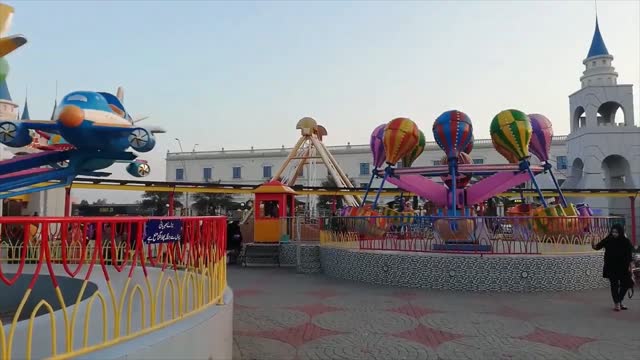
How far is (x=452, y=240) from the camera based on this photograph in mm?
11094

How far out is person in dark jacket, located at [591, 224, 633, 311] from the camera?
26.2 feet

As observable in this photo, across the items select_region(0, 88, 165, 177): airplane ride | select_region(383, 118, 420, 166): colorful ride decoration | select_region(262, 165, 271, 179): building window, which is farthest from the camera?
select_region(262, 165, 271, 179): building window

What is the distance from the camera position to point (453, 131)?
14.2 metres

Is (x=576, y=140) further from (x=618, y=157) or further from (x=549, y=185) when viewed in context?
(x=549, y=185)

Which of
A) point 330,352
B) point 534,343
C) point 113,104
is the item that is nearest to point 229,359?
point 330,352

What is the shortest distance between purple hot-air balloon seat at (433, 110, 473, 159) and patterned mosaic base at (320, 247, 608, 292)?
16.6ft

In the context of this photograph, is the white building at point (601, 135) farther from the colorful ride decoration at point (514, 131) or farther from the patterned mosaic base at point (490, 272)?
the patterned mosaic base at point (490, 272)

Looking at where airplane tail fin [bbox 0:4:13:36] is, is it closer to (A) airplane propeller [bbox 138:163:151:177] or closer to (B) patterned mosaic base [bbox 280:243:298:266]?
(A) airplane propeller [bbox 138:163:151:177]

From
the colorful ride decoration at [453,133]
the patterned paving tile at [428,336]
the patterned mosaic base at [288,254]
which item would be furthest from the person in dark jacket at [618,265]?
the patterned mosaic base at [288,254]

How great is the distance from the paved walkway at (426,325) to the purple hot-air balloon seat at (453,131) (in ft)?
19.5

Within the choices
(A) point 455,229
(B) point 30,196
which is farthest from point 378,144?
(B) point 30,196

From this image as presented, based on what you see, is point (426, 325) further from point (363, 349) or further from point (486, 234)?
point (486, 234)

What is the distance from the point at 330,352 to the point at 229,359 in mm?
1343

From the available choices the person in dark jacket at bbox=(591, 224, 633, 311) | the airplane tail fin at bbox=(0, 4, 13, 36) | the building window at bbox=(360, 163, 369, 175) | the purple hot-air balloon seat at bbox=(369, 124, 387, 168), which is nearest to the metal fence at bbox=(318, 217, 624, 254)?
the person in dark jacket at bbox=(591, 224, 633, 311)
